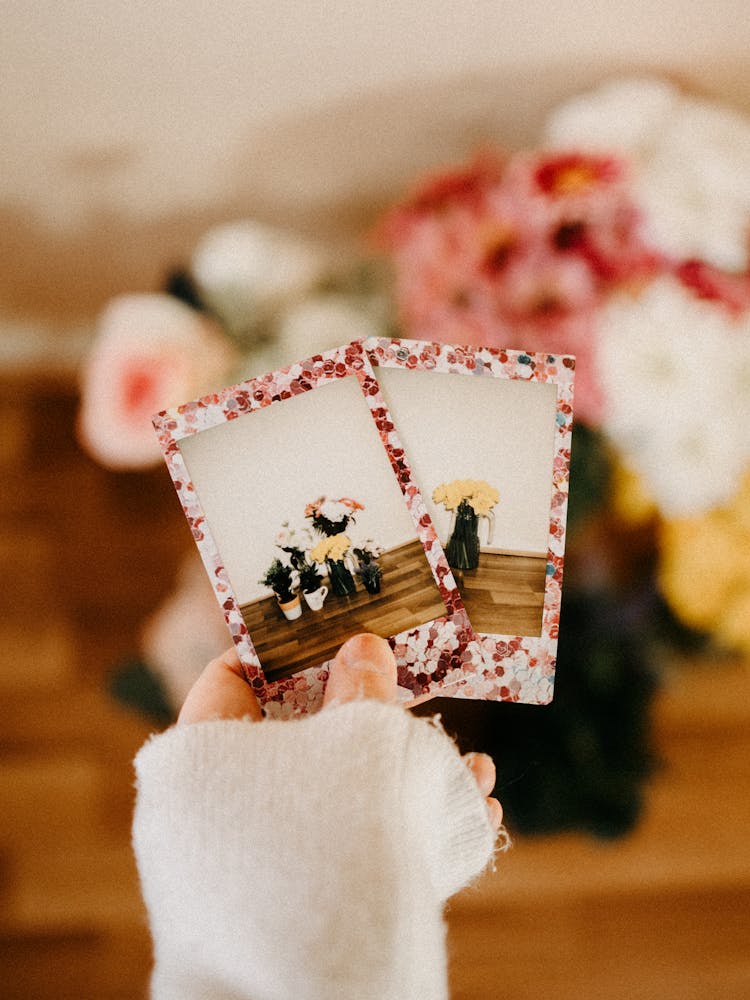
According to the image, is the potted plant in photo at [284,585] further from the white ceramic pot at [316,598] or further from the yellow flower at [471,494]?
the yellow flower at [471,494]

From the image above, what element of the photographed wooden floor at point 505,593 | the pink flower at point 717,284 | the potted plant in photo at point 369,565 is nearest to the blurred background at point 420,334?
the pink flower at point 717,284

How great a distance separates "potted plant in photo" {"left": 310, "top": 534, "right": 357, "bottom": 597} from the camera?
732 millimetres

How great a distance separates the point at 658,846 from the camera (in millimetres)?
1016

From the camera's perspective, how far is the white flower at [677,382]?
75 cm

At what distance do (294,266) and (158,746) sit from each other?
531 millimetres

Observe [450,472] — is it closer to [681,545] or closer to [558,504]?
[558,504]

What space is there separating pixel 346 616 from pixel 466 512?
0.16 metres

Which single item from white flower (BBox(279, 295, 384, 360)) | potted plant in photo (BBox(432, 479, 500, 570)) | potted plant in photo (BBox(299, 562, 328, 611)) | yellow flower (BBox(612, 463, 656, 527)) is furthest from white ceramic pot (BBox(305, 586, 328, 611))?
yellow flower (BBox(612, 463, 656, 527))

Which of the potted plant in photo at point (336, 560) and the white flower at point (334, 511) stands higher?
the white flower at point (334, 511)

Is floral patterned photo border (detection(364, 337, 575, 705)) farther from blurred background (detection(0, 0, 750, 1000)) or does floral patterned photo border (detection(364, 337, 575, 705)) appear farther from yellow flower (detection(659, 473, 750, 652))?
yellow flower (detection(659, 473, 750, 652))

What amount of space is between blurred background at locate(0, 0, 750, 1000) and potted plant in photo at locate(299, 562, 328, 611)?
8.1 inches

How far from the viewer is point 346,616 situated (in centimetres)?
73

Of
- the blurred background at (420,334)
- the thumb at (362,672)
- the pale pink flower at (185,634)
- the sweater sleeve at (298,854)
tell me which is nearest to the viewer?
the sweater sleeve at (298,854)

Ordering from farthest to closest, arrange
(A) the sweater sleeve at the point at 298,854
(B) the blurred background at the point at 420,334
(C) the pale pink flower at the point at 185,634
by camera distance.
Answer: (C) the pale pink flower at the point at 185,634 < (B) the blurred background at the point at 420,334 < (A) the sweater sleeve at the point at 298,854
